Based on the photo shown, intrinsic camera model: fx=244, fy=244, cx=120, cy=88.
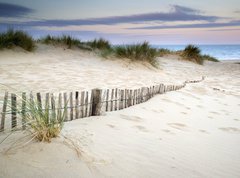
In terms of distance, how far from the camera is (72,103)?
3266 millimetres

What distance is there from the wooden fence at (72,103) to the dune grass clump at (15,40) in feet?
20.0

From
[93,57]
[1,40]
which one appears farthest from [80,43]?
[1,40]

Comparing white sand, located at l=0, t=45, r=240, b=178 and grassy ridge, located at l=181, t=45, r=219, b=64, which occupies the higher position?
grassy ridge, located at l=181, t=45, r=219, b=64

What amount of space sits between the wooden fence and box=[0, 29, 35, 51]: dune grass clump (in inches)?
240

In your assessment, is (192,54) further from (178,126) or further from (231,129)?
(178,126)

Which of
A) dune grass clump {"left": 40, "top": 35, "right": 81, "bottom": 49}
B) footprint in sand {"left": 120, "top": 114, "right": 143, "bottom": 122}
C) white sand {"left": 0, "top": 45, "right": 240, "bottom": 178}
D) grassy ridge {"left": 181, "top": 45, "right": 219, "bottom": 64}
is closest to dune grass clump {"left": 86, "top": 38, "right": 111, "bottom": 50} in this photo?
dune grass clump {"left": 40, "top": 35, "right": 81, "bottom": 49}

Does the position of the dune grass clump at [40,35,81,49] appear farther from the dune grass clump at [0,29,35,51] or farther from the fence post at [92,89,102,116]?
the fence post at [92,89,102,116]

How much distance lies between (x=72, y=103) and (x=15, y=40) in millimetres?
8177

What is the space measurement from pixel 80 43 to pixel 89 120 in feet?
36.0

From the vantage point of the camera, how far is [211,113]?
188 inches

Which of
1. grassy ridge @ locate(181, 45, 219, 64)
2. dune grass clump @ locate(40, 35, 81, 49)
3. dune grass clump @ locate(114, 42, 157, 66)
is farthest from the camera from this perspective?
grassy ridge @ locate(181, 45, 219, 64)

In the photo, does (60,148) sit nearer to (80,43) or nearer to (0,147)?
(0,147)

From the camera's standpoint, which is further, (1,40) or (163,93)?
(1,40)

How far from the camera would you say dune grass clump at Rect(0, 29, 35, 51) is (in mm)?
9758
